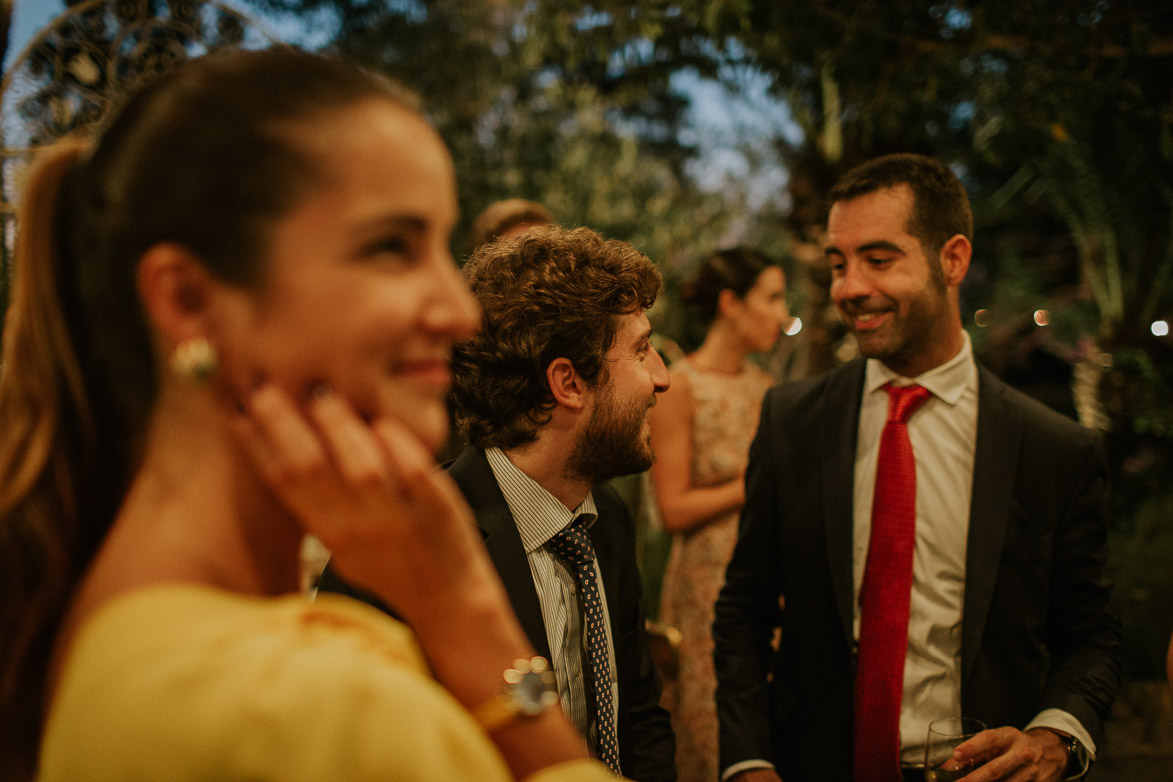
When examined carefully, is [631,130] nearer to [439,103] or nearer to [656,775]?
[439,103]

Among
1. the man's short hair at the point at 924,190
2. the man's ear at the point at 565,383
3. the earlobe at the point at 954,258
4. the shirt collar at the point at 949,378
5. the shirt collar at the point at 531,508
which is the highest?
the man's short hair at the point at 924,190

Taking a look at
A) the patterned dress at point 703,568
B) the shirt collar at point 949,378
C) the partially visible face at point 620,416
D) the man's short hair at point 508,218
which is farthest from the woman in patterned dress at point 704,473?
the partially visible face at point 620,416

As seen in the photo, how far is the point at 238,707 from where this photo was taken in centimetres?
65

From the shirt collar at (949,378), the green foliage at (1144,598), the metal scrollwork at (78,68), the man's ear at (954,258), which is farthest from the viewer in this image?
the green foliage at (1144,598)

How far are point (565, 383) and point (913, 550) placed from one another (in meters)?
1.10

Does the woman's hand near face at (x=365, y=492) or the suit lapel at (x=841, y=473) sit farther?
the suit lapel at (x=841, y=473)

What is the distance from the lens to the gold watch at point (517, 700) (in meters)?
0.85

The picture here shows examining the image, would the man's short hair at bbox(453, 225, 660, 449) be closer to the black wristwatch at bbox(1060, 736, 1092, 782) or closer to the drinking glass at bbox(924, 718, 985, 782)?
the drinking glass at bbox(924, 718, 985, 782)

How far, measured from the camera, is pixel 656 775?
6.64 ft

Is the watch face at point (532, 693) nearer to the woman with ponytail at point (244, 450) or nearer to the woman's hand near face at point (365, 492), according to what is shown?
the woman with ponytail at point (244, 450)

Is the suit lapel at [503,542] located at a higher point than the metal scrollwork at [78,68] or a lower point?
lower

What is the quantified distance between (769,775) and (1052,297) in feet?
25.4

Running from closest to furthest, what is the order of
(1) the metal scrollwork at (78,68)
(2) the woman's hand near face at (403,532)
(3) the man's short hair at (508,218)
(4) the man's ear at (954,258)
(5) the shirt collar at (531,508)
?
(2) the woman's hand near face at (403,532), (5) the shirt collar at (531,508), (4) the man's ear at (954,258), (1) the metal scrollwork at (78,68), (3) the man's short hair at (508,218)

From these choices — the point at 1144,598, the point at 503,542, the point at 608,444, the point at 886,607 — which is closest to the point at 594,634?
the point at 503,542
